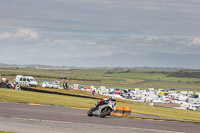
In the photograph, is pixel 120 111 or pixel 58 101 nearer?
pixel 120 111

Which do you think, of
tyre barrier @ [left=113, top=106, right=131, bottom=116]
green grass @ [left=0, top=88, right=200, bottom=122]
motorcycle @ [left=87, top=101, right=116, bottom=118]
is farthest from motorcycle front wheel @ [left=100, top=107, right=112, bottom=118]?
green grass @ [left=0, top=88, right=200, bottom=122]

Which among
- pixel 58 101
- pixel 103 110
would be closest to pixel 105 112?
pixel 103 110

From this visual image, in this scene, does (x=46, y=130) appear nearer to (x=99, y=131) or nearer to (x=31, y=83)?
(x=99, y=131)

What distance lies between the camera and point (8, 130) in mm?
14805

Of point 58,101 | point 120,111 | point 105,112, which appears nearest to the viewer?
point 105,112

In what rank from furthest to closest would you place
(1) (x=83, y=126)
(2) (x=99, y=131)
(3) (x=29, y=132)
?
(1) (x=83, y=126) < (2) (x=99, y=131) < (3) (x=29, y=132)

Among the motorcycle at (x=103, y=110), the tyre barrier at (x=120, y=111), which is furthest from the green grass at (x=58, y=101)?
the motorcycle at (x=103, y=110)

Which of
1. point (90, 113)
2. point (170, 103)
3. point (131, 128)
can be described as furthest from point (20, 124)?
point (170, 103)

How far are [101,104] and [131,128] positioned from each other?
5.46 meters

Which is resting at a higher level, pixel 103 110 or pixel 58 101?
pixel 58 101

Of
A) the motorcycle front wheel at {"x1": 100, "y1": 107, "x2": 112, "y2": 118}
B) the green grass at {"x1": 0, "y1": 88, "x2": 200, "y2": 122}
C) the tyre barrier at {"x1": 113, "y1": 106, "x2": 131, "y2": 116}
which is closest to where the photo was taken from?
the motorcycle front wheel at {"x1": 100, "y1": 107, "x2": 112, "y2": 118}

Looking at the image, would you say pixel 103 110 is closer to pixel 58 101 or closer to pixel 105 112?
pixel 105 112

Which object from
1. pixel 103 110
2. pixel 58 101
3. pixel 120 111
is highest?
A: pixel 58 101

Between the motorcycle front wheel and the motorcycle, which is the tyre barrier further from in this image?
the motorcycle front wheel
